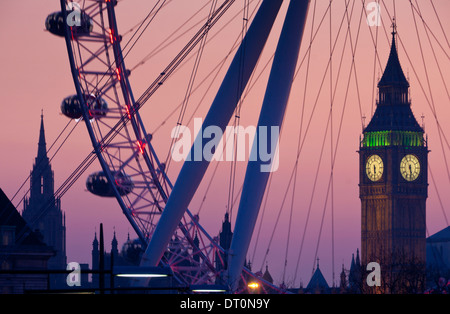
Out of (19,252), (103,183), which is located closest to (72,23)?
(103,183)

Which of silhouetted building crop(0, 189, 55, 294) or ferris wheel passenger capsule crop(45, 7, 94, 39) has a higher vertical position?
ferris wheel passenger capsule crop(45, 7, 94, 39)

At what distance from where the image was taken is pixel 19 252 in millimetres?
103062

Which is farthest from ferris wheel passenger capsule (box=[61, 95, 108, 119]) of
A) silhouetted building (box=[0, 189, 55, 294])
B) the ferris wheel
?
silhouetted building (box=[0, 189, 55, 294])

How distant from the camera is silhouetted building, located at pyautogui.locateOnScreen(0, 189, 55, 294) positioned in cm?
9912

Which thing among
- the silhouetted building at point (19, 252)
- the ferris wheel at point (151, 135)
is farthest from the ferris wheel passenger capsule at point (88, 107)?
the silhouetted building at point (19, 252)

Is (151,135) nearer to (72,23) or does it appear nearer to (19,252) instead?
(72,23)

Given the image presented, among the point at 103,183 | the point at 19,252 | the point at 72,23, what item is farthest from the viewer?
the point at 19,252

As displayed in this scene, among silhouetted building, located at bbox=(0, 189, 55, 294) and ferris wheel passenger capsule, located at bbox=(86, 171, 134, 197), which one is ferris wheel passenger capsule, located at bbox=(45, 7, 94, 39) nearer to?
ferris wheel passenger capsule, located at bbox=(86, 171, 134, 197)

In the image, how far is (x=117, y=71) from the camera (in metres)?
65.1

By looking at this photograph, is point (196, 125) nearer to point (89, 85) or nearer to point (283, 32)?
point (283, 32)

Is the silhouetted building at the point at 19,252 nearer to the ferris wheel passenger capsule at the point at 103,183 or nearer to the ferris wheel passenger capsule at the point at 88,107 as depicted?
the ferris wheel passenger capsule at the point at 103,183

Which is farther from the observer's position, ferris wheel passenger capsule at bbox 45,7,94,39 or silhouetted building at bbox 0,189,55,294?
silhouetted building at bbox 0,189,55,294
